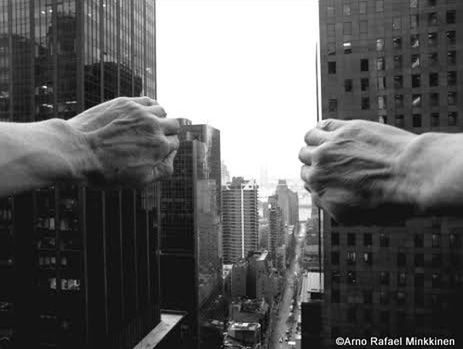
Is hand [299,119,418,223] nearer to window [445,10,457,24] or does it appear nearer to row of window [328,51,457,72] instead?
row of window [328,51,457,72]

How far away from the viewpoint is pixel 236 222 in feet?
265

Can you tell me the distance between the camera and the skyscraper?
78.9 metres

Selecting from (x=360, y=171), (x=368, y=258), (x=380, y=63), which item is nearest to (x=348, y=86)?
(x=380, y=63)

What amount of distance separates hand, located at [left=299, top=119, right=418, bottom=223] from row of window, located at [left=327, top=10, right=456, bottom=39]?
2829cm

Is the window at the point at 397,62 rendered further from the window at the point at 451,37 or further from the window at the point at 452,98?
the window at the point at 452,98

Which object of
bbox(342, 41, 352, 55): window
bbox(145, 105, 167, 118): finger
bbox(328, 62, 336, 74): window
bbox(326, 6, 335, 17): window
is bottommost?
bbox(145, 105, 167, 118): finger

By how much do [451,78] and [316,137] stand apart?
28096 mm

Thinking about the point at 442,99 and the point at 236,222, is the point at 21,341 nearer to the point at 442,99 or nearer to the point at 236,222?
the point at 442,99

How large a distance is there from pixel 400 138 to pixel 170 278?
2814 inches

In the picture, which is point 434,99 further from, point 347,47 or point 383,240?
point 383,240

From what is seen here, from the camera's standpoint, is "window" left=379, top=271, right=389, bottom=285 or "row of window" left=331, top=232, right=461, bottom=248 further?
"window" left=379, top=271, right=389, bottom=285

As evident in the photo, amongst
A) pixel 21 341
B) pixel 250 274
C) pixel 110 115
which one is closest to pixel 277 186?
pixel 250 274

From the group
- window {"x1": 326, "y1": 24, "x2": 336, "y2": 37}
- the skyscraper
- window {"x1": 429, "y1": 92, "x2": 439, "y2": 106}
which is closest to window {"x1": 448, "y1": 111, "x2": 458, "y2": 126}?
window {"x1": 429, "y1": 92, "x2": 439, "y2": 106}

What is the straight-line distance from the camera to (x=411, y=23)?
27719 millimetres
